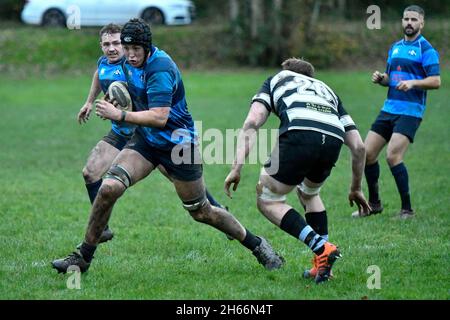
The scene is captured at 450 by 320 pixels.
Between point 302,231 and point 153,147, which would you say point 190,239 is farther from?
point 302,231

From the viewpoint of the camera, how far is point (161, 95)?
6.27m

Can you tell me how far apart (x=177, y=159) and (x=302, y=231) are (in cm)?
117

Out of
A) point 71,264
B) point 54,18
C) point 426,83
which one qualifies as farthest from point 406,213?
point 54,18

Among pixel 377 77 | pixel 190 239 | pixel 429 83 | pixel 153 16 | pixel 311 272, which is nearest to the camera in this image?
pixel 311 272

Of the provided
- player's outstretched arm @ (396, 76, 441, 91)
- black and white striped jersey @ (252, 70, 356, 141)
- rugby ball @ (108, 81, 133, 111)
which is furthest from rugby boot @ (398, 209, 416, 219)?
rugby ball @ (108, 81, 133, 111)

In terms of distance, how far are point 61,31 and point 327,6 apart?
10.2m

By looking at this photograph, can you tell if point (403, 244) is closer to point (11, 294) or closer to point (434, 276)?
point (434, 276)

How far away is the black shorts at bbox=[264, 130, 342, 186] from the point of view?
20.0 ft

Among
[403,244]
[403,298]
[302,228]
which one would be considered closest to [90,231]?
[302,228]

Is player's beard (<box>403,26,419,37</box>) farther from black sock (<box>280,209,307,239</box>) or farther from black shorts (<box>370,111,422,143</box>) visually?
black sock (<box>280,209,307,239</box>)

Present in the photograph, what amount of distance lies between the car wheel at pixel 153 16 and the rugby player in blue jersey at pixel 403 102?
20.1m

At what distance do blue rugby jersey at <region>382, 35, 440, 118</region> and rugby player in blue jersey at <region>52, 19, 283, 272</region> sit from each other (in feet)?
11.2

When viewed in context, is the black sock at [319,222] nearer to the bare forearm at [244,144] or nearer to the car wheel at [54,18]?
the bare forearm at [244,144]

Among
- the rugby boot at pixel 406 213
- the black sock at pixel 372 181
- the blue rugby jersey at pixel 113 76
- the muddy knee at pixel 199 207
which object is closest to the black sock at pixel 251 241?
the muddy knee at pixel 199 207
